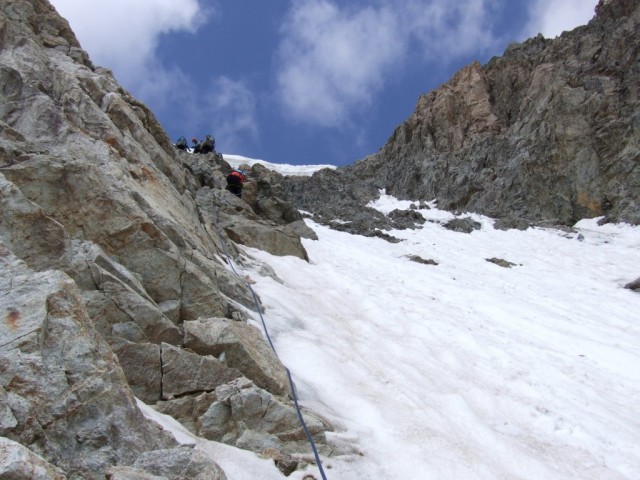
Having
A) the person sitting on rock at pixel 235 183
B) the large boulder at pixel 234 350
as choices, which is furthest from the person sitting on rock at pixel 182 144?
the large boulder at pixel 234 350

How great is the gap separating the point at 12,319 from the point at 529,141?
4368 centimetres

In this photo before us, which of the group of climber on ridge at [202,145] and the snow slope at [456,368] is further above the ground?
the group of climber on ridge at [202,145]

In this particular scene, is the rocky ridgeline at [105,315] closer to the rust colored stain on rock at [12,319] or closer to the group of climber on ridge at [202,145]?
the rust colored stain on rock at [12,319]

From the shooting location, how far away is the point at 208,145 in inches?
1265

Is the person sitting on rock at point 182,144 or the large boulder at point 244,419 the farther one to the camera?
the person sitting on rock at point 182,144

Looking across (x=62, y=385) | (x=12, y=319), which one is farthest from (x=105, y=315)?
(x=62, y=385)

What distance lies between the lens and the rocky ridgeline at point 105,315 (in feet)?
14.2

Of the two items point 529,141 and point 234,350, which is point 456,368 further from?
point 529,141

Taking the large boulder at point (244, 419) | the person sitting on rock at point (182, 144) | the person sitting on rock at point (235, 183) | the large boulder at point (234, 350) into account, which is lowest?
the large boulder at point (244, 419)

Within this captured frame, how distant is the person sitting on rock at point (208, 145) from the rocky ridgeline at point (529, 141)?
9.05m

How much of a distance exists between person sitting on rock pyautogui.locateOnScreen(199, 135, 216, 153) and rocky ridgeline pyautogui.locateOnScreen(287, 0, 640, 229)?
9050mm

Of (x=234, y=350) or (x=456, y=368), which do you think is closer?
(x=234, y=350)

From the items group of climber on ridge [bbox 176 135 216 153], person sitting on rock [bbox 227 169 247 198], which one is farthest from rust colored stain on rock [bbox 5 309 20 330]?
group of climber on ridge [bbox 176 135 216 153]

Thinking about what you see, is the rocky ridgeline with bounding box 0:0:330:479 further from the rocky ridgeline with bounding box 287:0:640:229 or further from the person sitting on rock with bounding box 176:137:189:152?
the rocky ridgeline with bounding box 287:0:640:229
